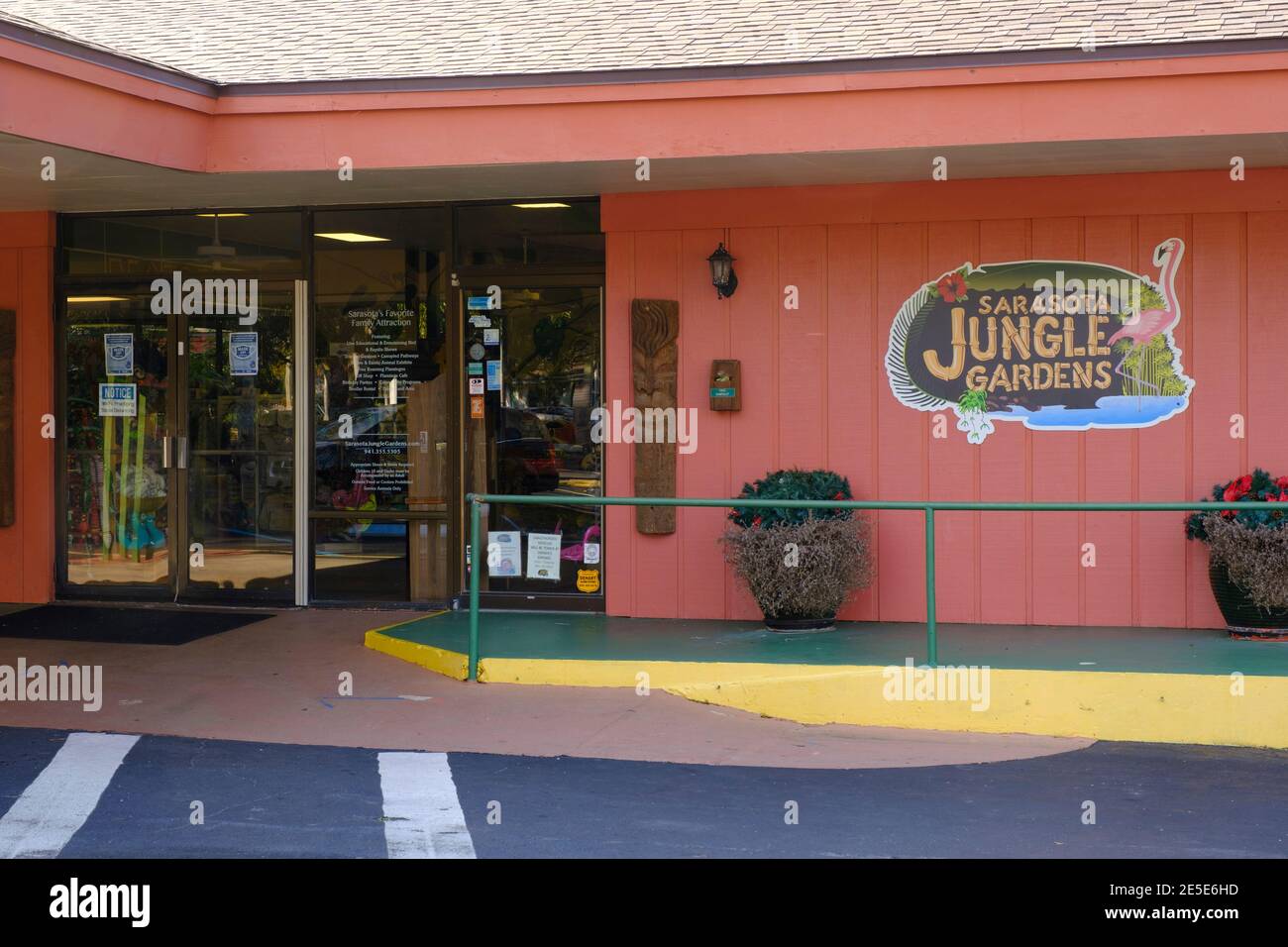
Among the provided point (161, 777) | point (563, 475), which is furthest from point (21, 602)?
point (161, 777)

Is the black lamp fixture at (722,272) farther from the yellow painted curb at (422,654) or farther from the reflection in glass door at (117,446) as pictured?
the reflection in glass door at (117,446)

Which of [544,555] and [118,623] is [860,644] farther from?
[118,623]

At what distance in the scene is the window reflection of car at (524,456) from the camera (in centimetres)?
1023

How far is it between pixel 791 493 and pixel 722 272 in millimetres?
1595

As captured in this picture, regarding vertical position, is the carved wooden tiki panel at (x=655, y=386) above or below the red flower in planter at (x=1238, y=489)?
above

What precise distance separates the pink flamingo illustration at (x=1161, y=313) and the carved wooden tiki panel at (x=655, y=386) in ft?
9.59

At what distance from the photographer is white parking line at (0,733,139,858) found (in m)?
5.28

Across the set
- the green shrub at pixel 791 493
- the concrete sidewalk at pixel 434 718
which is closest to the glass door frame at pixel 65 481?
the concrete sidewalk at pixel 434 718

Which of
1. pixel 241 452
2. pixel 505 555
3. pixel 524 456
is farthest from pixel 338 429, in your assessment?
pixel 505 555

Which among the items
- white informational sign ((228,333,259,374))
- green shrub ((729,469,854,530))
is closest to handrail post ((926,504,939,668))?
green shrub ((729,469,854,530))

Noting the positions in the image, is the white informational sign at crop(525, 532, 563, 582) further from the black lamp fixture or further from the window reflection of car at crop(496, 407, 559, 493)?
the black lamp fixture

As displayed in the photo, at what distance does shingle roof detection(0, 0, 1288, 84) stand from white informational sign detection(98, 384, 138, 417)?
257 cm

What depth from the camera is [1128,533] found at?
9.22 meters

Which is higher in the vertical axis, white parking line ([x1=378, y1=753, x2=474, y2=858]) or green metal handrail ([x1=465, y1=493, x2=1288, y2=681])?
green metal handrail ([x1=465, y1=493, x2=1288, y2=681])
